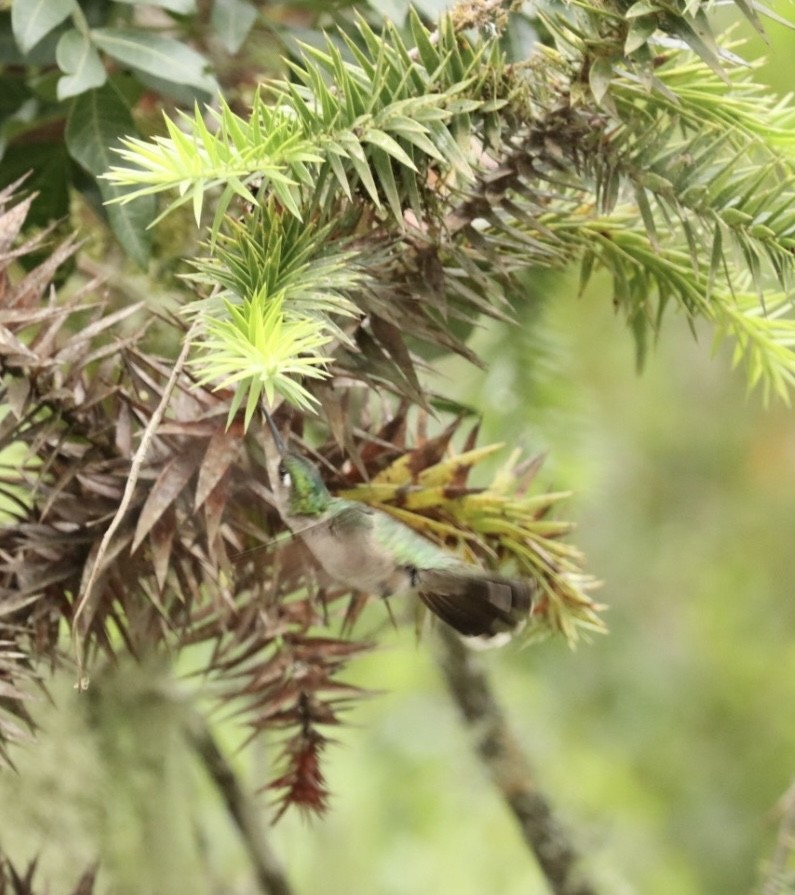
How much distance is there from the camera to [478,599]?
1.77 feet

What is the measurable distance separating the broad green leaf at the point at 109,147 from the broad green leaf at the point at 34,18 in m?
0.06

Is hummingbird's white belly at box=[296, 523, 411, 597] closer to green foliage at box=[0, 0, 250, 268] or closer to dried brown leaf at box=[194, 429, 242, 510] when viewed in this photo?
dried brown leaf at box=[194, 429, 242, 510]

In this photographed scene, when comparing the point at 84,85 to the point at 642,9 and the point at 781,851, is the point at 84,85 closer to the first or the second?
the point at 642,9

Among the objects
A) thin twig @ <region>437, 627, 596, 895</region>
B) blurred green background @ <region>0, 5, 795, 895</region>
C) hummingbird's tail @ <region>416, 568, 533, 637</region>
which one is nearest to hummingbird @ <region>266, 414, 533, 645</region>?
hummingbird's tail @ <region>416, 568, 533, 637</region>

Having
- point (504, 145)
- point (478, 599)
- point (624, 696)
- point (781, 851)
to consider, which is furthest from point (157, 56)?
point (624, 696)

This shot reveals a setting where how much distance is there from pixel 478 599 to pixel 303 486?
10cm

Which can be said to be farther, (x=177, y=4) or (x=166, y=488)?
(x=177, y=4)

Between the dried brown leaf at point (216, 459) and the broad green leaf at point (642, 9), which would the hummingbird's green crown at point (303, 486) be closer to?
the dried brown leaf at point (216, 459)

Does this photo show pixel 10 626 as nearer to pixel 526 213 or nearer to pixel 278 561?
pixel 278 561

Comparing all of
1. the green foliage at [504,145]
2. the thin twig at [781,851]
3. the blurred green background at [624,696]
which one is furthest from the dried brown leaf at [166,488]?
the blurred green background at [624,696]

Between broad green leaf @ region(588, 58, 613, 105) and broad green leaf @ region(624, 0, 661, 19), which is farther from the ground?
broad green leaf @ region(624, 0, 661, 19)

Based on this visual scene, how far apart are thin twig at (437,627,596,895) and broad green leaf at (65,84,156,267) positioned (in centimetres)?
42

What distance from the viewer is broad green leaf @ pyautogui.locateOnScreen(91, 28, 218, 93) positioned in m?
0.68

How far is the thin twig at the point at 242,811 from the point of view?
992 millimetres
